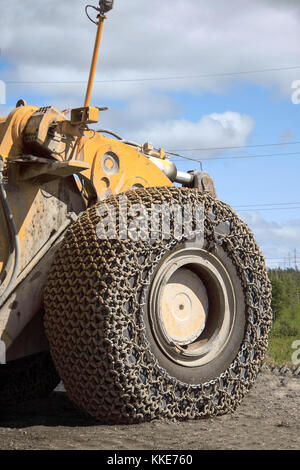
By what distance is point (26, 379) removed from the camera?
241 inches

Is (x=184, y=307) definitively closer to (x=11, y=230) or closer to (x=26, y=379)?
(x=11, y=230)

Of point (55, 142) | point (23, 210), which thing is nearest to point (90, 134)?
point (55, 142)

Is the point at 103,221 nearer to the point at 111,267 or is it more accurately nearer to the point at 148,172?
the point at 111,267

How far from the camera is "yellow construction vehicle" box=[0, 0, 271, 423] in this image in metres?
4.52

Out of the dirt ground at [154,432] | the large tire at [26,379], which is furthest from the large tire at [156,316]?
the large tire at [26,379]

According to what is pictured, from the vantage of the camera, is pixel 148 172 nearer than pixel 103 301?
No

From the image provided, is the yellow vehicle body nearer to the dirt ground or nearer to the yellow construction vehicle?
the yellow construction vehicle

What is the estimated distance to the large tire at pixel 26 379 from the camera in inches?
236

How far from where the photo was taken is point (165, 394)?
4730mm

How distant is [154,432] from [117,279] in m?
1.02
